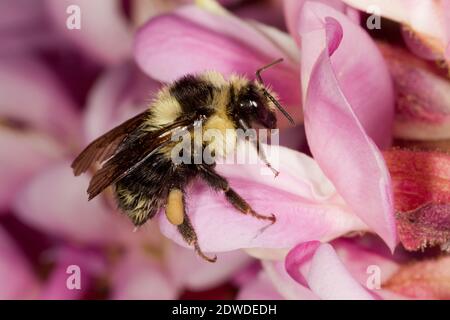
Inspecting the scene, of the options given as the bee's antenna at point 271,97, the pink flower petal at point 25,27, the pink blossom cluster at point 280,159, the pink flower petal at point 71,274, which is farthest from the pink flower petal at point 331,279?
the pink flower petal at point 25,27

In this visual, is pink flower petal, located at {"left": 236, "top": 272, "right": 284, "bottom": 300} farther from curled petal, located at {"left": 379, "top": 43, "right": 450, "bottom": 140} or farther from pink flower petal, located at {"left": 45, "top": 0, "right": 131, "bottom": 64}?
pink flower petal, located at {"left": 45, "top": 0, "right": 131, "bottom": 64}

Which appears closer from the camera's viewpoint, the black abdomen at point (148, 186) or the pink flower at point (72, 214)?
the black abdomen at point (148, 186)

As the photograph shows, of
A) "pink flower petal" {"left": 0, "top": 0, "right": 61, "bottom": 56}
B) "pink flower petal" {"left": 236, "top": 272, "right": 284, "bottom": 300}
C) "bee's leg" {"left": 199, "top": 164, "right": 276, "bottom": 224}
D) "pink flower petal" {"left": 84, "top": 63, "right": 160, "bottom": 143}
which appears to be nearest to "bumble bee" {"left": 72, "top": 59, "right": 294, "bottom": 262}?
"bee's leg" {"left": 199, "top": 164, "right": 276, "bottom": 224}

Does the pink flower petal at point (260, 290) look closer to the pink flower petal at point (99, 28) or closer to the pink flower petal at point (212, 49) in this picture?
the pink flower petal at point (212, 49)

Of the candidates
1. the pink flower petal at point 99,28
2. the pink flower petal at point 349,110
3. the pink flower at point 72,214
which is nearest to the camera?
the pink flower petal at point 349,110
